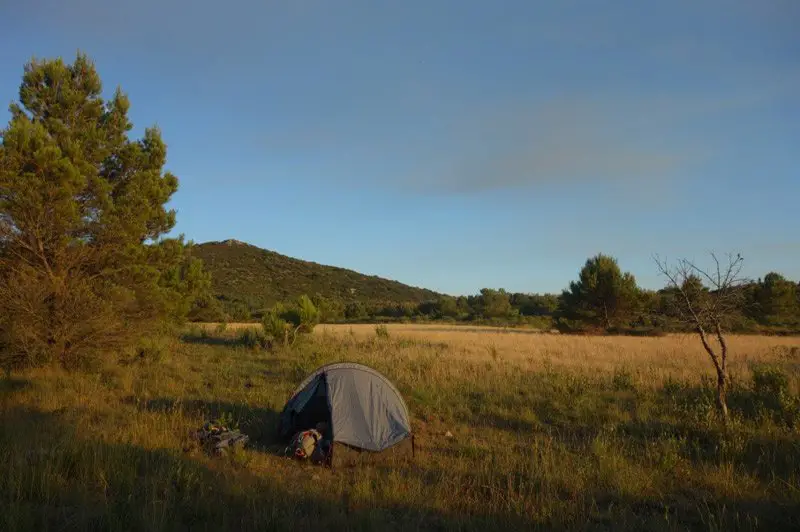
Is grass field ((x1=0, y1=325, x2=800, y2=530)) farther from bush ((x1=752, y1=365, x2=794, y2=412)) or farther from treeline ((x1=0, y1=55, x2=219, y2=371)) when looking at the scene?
treeline ((x1=0, y1=55, x2=219, y2=371))

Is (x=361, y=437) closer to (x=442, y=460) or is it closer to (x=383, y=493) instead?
(x=442, y=460)

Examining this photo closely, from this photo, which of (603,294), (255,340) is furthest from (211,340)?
(603,294)

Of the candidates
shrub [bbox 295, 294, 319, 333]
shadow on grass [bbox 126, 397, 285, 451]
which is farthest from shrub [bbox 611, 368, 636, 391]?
shrub [bbox 295, 294, 319, 333]

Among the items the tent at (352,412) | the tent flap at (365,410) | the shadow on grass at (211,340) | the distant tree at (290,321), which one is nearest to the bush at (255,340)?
the shadow on grass at (211,340)

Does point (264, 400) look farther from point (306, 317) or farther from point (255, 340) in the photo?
point (306, 317)

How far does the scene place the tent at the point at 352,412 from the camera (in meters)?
8.00

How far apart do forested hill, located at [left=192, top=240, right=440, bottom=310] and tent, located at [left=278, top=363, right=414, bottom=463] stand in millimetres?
49278

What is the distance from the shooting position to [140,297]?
49.0 ft

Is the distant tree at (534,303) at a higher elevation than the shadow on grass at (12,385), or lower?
higher

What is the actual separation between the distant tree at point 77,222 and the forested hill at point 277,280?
42.2 meters

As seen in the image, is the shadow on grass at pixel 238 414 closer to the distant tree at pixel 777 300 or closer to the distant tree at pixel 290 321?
the distant tree at pixel 290 321

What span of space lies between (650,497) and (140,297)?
46.9 feet

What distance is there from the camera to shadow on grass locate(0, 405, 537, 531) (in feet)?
15.9

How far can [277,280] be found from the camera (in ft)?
252
